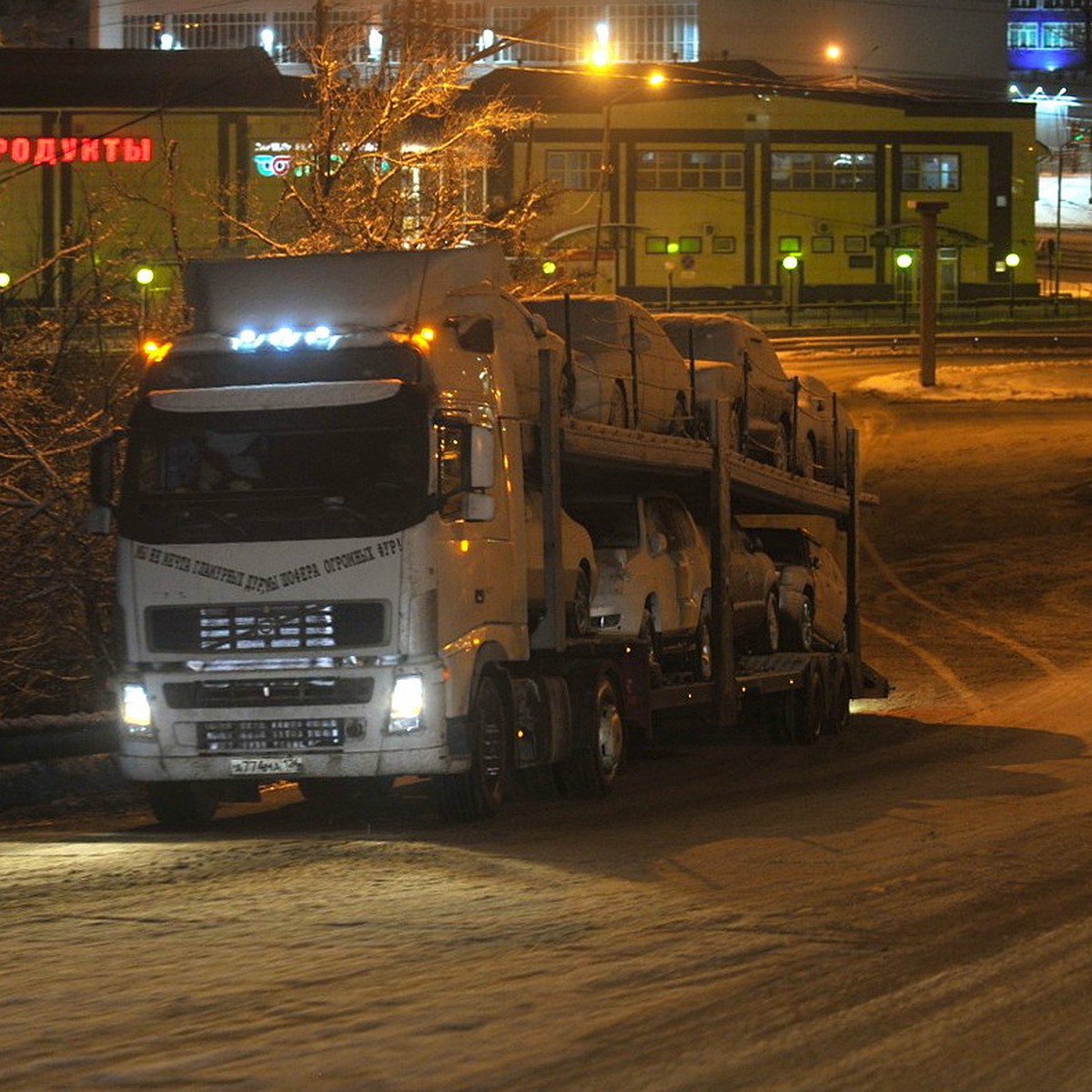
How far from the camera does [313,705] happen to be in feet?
40.5

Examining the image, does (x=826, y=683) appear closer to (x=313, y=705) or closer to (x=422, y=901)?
(x=313, y=705)

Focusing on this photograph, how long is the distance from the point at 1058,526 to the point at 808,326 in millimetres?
34889

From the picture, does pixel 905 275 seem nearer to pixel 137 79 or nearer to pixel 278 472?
pixel 137 79

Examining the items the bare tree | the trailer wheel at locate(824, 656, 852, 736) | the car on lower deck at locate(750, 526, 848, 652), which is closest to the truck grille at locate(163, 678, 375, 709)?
the car on lower deck at locate(750, 526, 848, 652)

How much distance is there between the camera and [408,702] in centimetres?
1220

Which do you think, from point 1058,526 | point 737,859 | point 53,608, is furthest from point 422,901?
point 1058,526

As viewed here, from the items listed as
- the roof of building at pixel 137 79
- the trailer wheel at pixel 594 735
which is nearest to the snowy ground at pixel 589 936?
the trailer wheel at pixel 594 735

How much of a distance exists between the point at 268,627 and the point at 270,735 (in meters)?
0.68

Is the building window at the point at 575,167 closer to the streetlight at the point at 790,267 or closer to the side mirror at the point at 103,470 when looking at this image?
the streetlight at the point at 790,267

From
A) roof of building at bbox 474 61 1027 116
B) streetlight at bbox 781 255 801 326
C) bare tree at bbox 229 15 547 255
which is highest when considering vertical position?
roof of building at bbox 474 61 1027 116

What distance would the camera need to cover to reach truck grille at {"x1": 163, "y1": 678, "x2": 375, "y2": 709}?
12.3 m

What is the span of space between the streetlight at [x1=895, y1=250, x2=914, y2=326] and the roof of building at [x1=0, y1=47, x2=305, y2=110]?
2490 centimetres

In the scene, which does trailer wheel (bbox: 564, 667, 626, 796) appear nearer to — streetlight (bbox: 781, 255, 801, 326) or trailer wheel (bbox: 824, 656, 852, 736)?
trailer wheel (bbox: 824, 656, 852, 736)

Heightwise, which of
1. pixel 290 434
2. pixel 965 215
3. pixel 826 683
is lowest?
pixel 826 683
